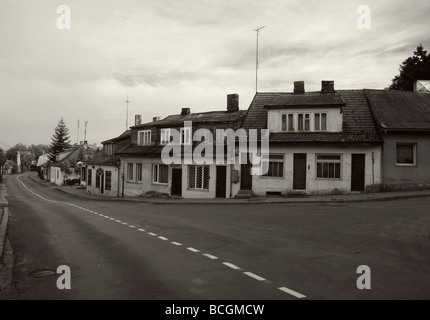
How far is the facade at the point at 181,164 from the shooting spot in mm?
29484

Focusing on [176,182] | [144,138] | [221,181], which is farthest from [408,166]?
[144,138]

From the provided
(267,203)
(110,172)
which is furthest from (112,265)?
(110,172)

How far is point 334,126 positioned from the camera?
2641cm

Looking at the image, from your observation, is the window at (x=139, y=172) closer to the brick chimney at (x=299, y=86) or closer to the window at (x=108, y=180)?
the window at (x=108, y=180)

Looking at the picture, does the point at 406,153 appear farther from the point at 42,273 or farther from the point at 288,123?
the point at 42,273

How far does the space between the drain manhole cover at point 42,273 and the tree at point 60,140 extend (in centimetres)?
7927

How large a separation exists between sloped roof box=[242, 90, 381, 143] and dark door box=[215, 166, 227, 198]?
138 inches

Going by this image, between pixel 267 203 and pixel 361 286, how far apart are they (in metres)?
16.4

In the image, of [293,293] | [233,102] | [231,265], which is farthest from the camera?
[233,102]

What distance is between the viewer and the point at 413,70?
135 feet

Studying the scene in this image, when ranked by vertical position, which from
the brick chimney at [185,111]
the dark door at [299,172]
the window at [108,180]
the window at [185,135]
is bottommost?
the window at [108,180]

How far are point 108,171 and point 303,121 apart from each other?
21.9 m

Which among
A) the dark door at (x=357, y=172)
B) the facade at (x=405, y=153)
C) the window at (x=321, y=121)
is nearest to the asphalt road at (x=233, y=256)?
the dark door at (x=357, y=172)
